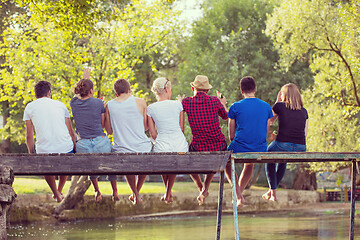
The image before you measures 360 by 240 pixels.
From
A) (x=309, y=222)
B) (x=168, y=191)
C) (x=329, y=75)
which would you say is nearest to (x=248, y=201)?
(x=309, y=222)

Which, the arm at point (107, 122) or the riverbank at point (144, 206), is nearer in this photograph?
the arm at point (107, 122)

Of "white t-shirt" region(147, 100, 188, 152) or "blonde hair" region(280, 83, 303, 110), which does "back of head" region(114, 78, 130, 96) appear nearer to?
"white t-shirt" region(147, 100, 188, 152)

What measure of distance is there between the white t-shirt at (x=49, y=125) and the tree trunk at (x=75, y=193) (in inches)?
612

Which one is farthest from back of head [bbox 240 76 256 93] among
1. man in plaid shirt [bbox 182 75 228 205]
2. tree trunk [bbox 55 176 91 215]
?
tree trunk [bbox 55 176 91 215]

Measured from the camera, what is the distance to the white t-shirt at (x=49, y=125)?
8.62m

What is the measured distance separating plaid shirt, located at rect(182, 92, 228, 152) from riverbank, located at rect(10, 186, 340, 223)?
16.8 metres

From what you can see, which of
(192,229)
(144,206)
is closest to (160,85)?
(192,229)

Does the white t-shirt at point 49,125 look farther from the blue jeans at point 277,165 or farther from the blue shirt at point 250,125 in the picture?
the blue jeans at point 277,165

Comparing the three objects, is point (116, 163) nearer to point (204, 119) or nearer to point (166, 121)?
point (166, 121)

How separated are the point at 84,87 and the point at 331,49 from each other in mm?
15681

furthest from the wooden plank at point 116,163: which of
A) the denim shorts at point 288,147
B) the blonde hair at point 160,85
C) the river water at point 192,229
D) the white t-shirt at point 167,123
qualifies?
the river water at point 192,229

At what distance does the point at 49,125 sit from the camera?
8.64 m

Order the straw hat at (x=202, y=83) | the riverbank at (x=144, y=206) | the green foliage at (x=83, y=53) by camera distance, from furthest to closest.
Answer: the riverbank at (x=144, y=206)
the green foliage at (x=83, y=53)
the straw hat at (x=202, y=83)

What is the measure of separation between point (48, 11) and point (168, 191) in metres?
8.12
